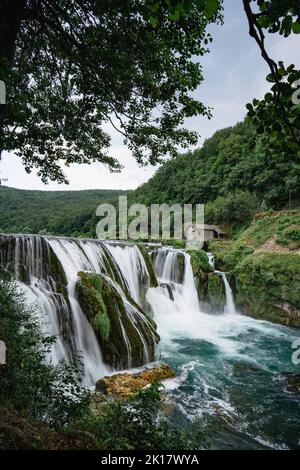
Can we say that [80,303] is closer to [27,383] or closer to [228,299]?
[27,383]

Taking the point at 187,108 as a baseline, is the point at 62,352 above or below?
below

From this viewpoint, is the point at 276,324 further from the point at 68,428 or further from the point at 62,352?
the point at 68,428

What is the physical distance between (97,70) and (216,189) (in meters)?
47.4

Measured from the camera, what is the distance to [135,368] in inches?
361

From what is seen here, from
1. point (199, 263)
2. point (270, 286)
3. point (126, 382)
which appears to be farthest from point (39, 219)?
point (126, 382)

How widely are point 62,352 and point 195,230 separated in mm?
28931

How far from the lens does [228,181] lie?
46875 mm

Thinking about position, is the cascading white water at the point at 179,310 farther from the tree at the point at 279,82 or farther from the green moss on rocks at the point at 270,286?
the tree at the point at 279,82

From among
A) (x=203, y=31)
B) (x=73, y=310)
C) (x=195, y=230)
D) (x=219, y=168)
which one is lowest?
(x=73, y=310)

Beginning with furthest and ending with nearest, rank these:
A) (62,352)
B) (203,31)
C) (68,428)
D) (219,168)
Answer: (219,168) < (62,352) < (203,31) < (68,428)

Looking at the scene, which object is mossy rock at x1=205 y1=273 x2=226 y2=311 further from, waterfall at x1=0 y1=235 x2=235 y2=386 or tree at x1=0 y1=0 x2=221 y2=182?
tree at x1=0 y1=0 x2=221 y2=182

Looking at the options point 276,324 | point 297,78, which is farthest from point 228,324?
point 297,78

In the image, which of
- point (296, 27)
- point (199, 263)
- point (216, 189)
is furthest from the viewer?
point (216, 189)

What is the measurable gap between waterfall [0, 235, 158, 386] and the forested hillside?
1150 centimetres
